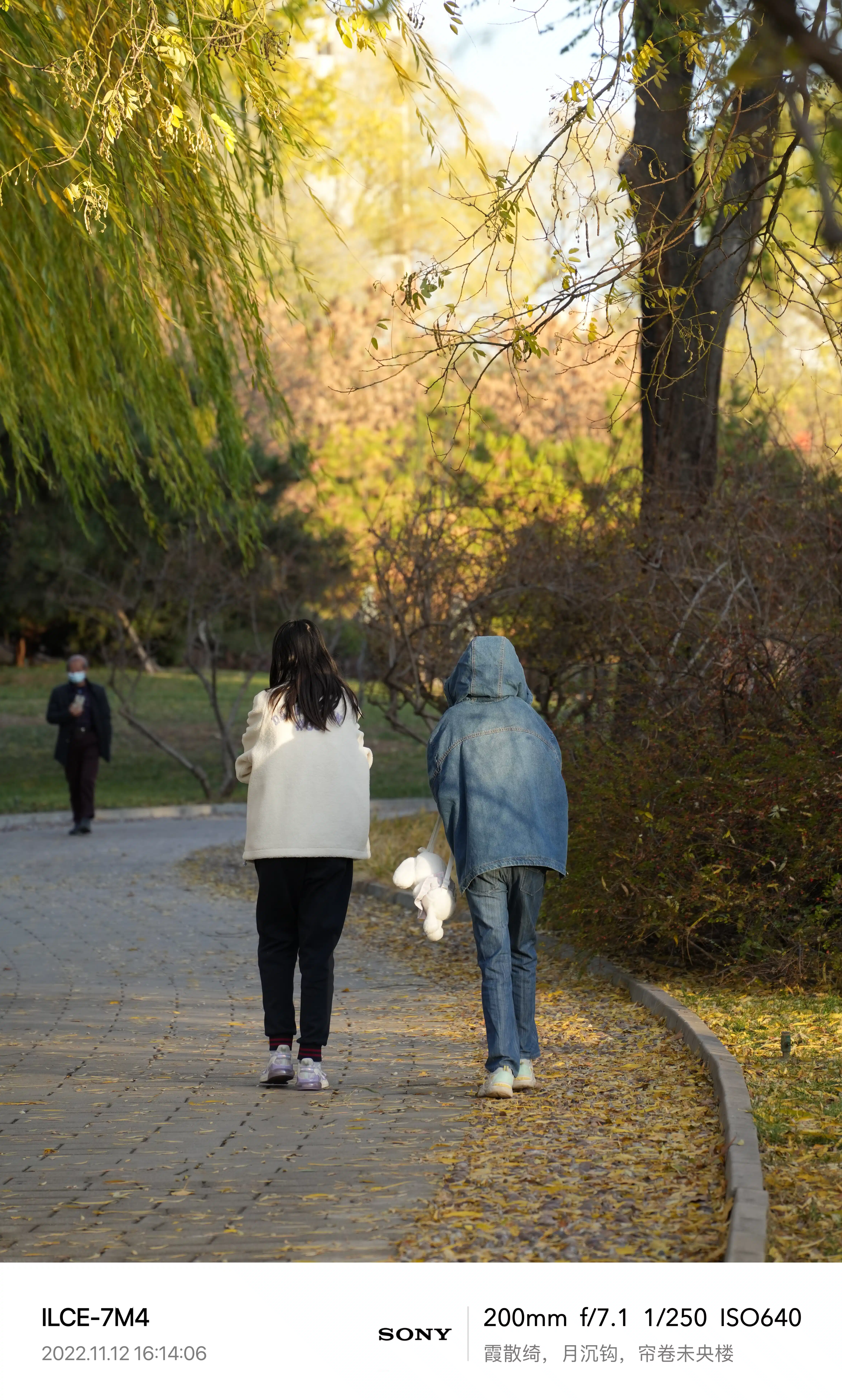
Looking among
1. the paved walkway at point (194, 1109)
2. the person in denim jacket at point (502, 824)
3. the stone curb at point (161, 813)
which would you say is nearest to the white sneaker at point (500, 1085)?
the person in denim jacket at point (502, 824)

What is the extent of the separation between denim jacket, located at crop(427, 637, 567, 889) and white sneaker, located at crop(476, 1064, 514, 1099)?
2.47 feet

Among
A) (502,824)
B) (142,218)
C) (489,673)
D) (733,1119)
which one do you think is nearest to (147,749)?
(142,218)

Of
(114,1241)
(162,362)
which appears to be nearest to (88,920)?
(162,362)

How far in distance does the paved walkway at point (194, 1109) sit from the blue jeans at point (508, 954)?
11.9 inches

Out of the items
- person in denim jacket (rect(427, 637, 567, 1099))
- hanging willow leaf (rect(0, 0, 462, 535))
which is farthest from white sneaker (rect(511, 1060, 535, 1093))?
hanging willow leaf (rect(0, 0, 462, 535))

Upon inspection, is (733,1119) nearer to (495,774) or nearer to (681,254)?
(495,774)

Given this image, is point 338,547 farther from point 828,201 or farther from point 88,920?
point 828,201

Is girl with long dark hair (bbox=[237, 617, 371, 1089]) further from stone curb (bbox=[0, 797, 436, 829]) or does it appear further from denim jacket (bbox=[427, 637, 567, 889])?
stone curb (bbox=[0, 797, 436, 829])

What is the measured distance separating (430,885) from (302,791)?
2.23ft

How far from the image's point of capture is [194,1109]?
247 inches

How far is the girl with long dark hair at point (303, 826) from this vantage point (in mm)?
6500

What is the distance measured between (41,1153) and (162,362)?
425 centimetres

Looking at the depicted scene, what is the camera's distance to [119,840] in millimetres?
18156

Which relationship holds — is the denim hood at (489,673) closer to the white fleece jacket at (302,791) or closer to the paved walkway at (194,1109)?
the white fleece jacket at (302,791)
